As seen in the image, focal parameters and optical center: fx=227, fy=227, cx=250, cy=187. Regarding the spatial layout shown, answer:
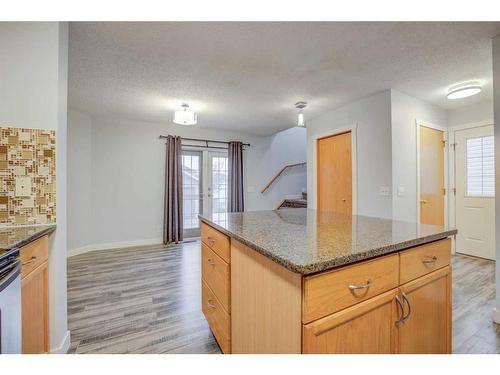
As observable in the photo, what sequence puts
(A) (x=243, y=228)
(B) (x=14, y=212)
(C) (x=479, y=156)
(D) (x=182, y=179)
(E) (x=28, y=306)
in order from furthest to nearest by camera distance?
(D) (x=182, y=179)
(C) (x=479, y=156)
(B) (x=14, y=212)
(A) (x=243, y=228)
(E) (x=28, y=306)

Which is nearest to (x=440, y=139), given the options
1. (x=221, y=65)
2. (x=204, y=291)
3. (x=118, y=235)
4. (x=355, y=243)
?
(x=221, y=65)

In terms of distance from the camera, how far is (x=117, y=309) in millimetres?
2033

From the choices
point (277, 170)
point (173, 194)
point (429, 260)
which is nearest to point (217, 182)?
point (173, 194)

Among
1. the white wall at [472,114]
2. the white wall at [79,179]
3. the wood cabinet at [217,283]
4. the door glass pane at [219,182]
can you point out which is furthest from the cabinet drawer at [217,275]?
the white wall at [472,114]

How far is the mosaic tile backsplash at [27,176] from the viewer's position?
55.6 inches

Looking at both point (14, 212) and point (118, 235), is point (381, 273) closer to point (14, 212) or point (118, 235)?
point (14, 212)

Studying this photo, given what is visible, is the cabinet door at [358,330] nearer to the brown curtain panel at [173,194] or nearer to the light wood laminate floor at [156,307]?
the light wood laminate floor at [156,307]

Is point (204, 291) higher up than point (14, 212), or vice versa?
point (14, 212)

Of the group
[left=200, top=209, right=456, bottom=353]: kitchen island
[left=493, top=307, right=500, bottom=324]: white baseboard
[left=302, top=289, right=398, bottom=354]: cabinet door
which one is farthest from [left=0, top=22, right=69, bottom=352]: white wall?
[left=493, top=307, right=500, bottom=324]: white baseboard

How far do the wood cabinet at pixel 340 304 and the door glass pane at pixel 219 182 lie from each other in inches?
144

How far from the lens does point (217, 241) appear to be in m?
1.44

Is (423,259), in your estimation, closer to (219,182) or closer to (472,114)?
(472,114)

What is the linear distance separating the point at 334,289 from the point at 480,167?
4029 millimetres
